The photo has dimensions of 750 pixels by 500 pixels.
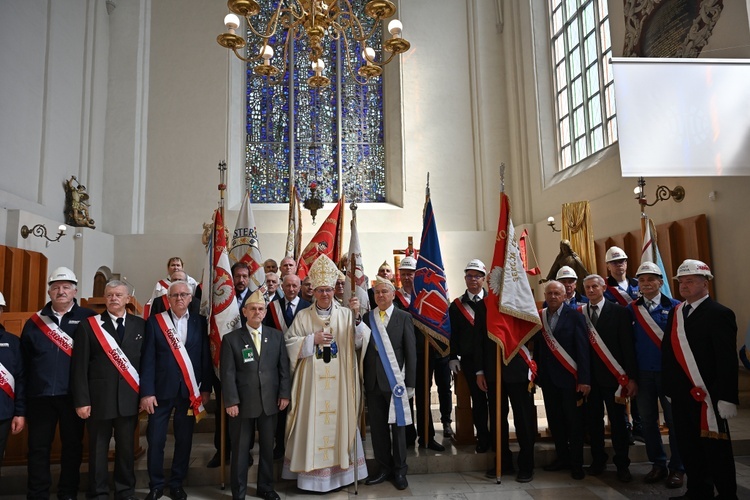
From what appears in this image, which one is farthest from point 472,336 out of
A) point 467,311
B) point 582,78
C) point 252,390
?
point 582,78

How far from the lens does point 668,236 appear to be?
6824 millimetres

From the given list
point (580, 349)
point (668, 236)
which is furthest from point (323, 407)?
point (668, 236)

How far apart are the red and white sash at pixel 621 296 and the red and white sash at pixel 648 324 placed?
0.37 m

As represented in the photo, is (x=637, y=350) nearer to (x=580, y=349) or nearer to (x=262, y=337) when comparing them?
A: (x=580, y=349)

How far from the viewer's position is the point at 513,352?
4.43 meters

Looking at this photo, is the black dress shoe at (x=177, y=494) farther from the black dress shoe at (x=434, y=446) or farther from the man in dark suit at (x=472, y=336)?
the man in dark suit at (x=472, y=336)

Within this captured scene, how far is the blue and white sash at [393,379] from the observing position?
14.1ft

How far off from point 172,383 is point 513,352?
2.57 metres

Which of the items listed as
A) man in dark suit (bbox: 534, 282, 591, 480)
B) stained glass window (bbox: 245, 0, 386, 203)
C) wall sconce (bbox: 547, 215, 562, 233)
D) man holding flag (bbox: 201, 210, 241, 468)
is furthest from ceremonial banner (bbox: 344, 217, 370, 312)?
stained glass window (bbox: 245, 0, 386, 203)

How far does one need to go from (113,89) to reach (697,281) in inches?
423

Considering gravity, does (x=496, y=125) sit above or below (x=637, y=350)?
above

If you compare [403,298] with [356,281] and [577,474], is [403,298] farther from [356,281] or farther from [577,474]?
[577,474]

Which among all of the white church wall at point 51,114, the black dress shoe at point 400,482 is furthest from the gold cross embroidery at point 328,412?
Result: the white church wall at point 51,114

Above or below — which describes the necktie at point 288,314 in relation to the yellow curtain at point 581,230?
below
